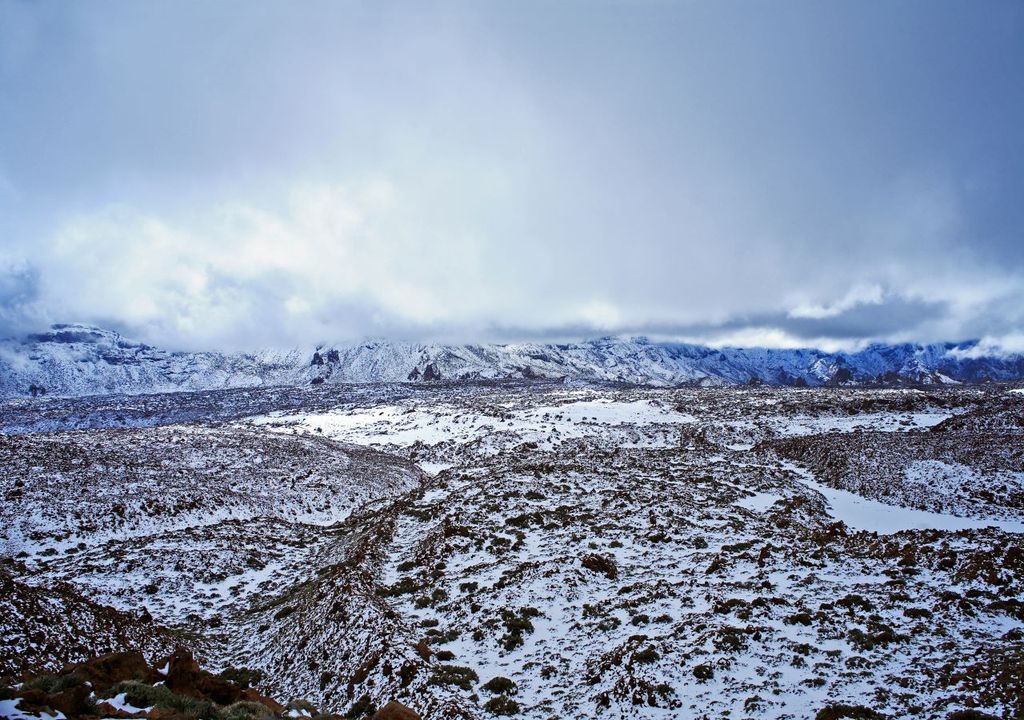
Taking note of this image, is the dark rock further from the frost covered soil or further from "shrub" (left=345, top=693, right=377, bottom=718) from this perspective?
"shrub" (left=345, top=693, right=377, bottom=718)

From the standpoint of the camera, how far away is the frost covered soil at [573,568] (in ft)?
43.8

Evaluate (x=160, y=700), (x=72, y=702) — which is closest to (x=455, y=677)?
(x=160, y=700)

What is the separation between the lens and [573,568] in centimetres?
2100

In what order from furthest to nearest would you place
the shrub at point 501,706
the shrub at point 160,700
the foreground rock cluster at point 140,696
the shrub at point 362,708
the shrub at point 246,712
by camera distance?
the shrub at point 362,708
the shrub at point 501,706
the shrub at point 160,700
the shrub at point 246,712
the foreground rock cluster at point 140,696

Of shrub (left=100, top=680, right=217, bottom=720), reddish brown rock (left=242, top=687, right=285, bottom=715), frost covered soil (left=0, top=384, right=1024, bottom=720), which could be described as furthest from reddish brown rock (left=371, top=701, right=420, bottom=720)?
shrub (left=100, top=680, right=217, bottom=720)

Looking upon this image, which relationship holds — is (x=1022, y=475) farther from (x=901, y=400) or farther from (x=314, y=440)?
(x=314, y=440)

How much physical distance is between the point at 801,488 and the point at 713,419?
1246 inches

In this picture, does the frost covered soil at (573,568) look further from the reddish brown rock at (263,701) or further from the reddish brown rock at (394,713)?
the reddish brown rock at (263,701)

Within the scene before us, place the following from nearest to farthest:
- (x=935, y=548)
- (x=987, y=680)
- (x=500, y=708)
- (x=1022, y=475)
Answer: (x=987, y=680), (x=500, y=708), (x=935, y=548), (x=1022, y=475)

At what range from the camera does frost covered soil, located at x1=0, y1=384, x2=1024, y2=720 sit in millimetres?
13359

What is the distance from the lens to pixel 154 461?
40812 mm

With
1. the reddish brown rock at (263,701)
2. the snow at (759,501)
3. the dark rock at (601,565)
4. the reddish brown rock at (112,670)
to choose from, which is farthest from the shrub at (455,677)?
the snow at (759,501)

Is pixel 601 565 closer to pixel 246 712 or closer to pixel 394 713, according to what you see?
pixel 394 713

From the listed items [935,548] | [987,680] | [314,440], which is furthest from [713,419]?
[987,680]
